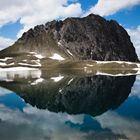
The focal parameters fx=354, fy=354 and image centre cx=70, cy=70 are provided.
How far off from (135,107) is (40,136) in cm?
2762

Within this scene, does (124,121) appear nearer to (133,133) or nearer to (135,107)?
(133,133)

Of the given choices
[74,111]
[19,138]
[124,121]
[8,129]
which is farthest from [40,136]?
[74,111]

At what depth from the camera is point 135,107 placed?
5866 centimetres

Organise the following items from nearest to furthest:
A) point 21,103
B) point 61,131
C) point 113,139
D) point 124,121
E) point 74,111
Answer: point 113,139
point 61,131
point 124,121
point 74,111
point 21,103

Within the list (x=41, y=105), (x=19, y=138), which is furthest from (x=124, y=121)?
(x=41, y=105)

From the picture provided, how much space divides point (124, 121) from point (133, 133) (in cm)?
968

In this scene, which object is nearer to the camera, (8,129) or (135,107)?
(8,129)

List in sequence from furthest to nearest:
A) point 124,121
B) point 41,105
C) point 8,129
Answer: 1. point 41,105
2. point 124,121
3. point 8,129

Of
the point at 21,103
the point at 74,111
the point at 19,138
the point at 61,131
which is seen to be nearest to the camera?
the point at 19,138

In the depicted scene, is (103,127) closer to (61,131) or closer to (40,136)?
(61,131)

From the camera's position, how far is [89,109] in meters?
54.8

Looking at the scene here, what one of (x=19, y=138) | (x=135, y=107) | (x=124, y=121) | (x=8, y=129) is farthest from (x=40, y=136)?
(x=135, y=107)

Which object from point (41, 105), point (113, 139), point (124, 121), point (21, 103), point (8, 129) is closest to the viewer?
point (113, 139)

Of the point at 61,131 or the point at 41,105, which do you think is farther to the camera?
the point at 41,105
